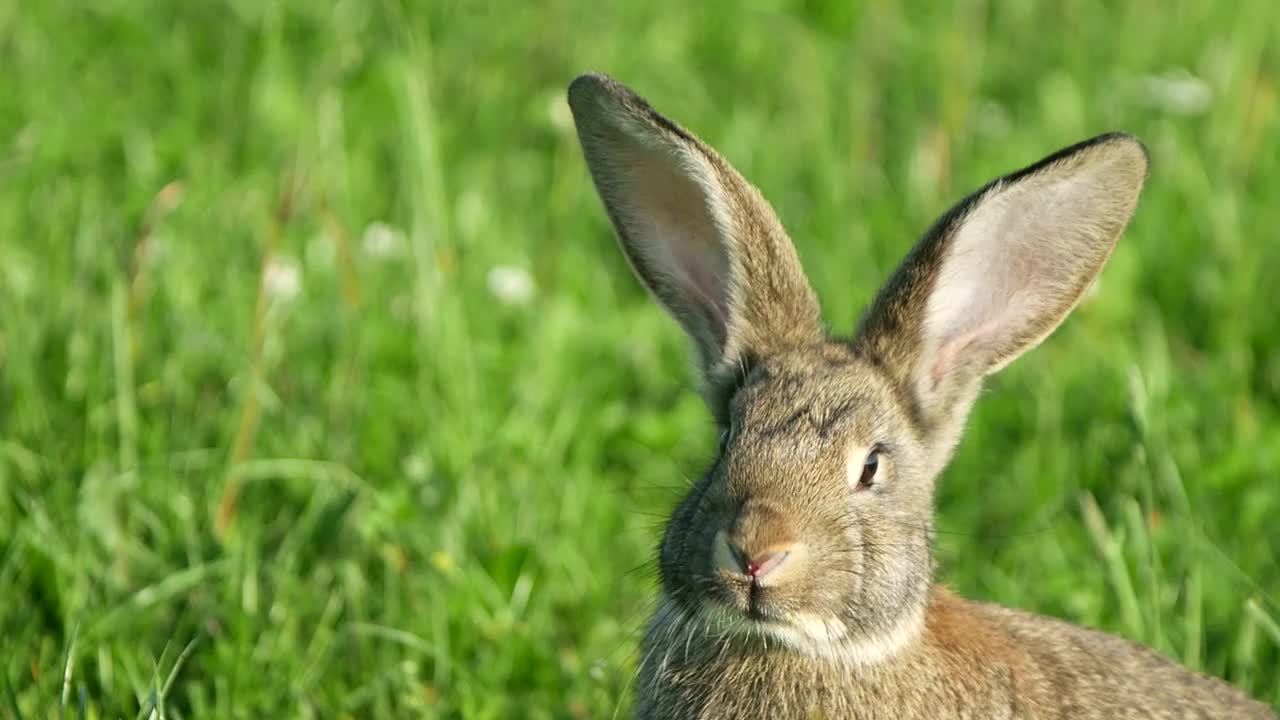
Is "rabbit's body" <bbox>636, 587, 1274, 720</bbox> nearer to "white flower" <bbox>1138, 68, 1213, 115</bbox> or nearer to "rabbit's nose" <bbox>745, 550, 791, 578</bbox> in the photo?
"rabbit's nose" <bbox>745, 550, 791, 578</bbox>

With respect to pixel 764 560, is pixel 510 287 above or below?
above

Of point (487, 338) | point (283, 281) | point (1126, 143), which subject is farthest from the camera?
point (487, 338)

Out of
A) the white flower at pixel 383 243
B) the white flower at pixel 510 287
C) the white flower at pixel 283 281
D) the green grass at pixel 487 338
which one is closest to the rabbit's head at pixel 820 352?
the green grass at pixel 487 338

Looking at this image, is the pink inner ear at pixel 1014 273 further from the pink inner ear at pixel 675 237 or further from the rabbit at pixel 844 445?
the pink inner ear at pixel 675 237

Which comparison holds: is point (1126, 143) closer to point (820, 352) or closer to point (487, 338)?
point (820, 352)

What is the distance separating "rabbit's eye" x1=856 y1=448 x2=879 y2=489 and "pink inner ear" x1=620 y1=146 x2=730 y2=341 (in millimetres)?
656

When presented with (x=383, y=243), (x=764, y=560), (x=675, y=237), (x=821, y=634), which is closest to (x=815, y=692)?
(x=821, y=634)

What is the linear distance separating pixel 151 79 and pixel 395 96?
0.99 m

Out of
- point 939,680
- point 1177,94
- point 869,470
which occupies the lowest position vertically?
point 939,680

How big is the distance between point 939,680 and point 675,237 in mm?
1327

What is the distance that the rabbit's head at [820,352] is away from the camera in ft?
14.2

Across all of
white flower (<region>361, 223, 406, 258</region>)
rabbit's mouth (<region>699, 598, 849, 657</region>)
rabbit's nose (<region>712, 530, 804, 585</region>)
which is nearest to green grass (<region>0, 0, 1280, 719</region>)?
white flower (<region>361, 223, 406, 258</region>)

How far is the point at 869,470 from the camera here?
15.1ft

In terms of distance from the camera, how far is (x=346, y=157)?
801 cm
